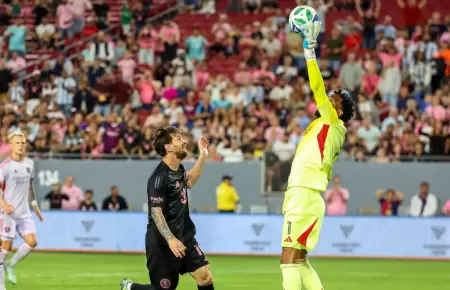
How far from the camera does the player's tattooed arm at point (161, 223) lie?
1128cm

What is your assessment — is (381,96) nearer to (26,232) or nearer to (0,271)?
(26,232)

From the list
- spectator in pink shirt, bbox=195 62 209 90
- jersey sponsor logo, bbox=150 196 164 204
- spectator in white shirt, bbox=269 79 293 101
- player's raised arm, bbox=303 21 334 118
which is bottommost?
jersey sponsor logo, bbox=150 196 164 204

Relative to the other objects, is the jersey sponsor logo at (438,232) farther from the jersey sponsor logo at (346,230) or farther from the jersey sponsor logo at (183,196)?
the jersey sponsor logo at (183,196)

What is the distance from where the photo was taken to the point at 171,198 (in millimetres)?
11594

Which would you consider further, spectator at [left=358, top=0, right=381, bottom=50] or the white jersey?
spectator at [left=358, top=0, right=381, bottom=50]

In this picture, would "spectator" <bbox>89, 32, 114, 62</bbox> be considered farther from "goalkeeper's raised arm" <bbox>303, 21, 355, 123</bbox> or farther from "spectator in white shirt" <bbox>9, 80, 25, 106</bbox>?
"goalkeeper's raised arm" <bbox>303, 21, 355, 123</bbox>

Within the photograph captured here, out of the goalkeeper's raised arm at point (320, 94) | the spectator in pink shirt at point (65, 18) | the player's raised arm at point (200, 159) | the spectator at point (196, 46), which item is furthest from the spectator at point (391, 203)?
the goalkeeper's raised arm at point (320, 94)

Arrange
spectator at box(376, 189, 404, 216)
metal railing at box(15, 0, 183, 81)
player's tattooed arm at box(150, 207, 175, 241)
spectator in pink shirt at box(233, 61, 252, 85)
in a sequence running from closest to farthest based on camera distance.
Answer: player's tattooed arm at box(150, 207, 175, 241), spectator at box(376, 189, 404, 216), spectator in pink shirt at box(233, 61, 252, 85), metal railing at box(15, 0, 183, 81)

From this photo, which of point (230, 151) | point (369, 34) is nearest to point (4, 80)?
point (230, 151)

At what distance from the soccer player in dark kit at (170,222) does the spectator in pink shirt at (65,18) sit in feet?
76.8

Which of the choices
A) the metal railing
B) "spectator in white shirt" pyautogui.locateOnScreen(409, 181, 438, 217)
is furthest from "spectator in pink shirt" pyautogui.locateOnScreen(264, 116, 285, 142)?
the metal railing

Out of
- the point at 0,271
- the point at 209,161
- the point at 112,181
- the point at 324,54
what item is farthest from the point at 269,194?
the point at 0,271

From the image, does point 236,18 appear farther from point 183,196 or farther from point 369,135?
point 183,196

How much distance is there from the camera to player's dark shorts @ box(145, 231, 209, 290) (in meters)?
11.6
